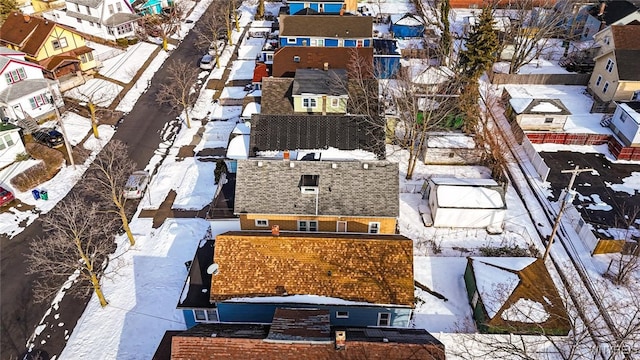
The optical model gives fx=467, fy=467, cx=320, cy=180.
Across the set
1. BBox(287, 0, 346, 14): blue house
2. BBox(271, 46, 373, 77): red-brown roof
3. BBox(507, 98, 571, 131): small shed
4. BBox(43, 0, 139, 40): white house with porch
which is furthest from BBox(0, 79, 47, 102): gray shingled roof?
BBox(507, 98, 571, 131): small shed

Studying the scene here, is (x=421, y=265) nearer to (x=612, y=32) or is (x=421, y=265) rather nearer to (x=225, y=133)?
(x=225, y=133)

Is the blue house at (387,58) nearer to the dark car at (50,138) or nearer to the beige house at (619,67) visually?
the beige house at (619,67)

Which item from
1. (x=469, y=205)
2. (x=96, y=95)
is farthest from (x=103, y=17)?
(x=469, y=205)

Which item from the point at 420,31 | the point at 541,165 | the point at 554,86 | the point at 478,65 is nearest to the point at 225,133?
the point at 478,65

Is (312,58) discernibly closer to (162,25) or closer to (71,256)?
(162,25)

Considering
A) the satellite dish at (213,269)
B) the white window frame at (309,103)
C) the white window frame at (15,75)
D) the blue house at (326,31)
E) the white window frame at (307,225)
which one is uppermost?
the blue house at (326,31)

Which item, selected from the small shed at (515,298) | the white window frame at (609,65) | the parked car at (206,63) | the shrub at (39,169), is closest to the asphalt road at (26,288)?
the shrub at (39,169)

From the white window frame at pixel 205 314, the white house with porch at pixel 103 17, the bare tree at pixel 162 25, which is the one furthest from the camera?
the bare tree at pixel 162 25
